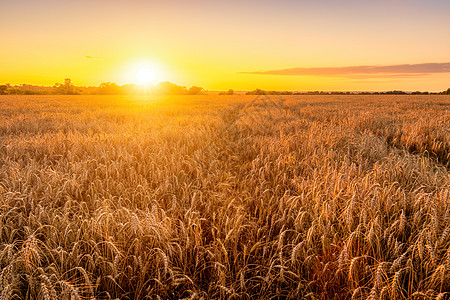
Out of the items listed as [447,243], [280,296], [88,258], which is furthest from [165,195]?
[447,243]

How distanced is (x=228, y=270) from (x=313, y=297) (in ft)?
→ 1.75

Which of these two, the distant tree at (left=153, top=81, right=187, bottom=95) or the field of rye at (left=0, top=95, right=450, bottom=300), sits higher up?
the distant tree at (left=153, top=81, right=187, bottom=95)

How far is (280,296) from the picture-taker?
1.53m

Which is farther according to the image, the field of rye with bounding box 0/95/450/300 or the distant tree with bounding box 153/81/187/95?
Answer: the distant tree with bounding box 153/81/187/95

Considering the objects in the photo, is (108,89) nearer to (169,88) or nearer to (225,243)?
(169,88)

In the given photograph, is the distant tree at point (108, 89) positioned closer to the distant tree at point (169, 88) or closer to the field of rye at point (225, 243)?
the distant tree at point (169, 88)

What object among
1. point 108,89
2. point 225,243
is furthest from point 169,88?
point 225,243

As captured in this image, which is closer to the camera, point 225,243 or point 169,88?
point 225,243

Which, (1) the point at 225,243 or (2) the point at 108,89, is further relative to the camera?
(2) the point at 108,89

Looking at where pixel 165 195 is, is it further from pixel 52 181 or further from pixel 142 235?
pixel 52 181

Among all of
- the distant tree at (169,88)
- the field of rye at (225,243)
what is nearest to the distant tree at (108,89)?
the distant tree at (169,88)

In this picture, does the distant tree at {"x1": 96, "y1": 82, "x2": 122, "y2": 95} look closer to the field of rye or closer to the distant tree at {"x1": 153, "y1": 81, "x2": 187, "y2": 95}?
the distant tree at {"x1": 153, "y1": 81, "x2": 187, "y2": 95}

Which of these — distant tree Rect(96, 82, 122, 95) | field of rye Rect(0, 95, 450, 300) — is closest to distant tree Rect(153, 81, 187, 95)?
distant tree Rect(96, 82, 122, 95)

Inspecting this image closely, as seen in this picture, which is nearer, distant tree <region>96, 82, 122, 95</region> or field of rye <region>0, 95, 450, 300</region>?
field of rye <region>0, 95, 450, 300</region>
